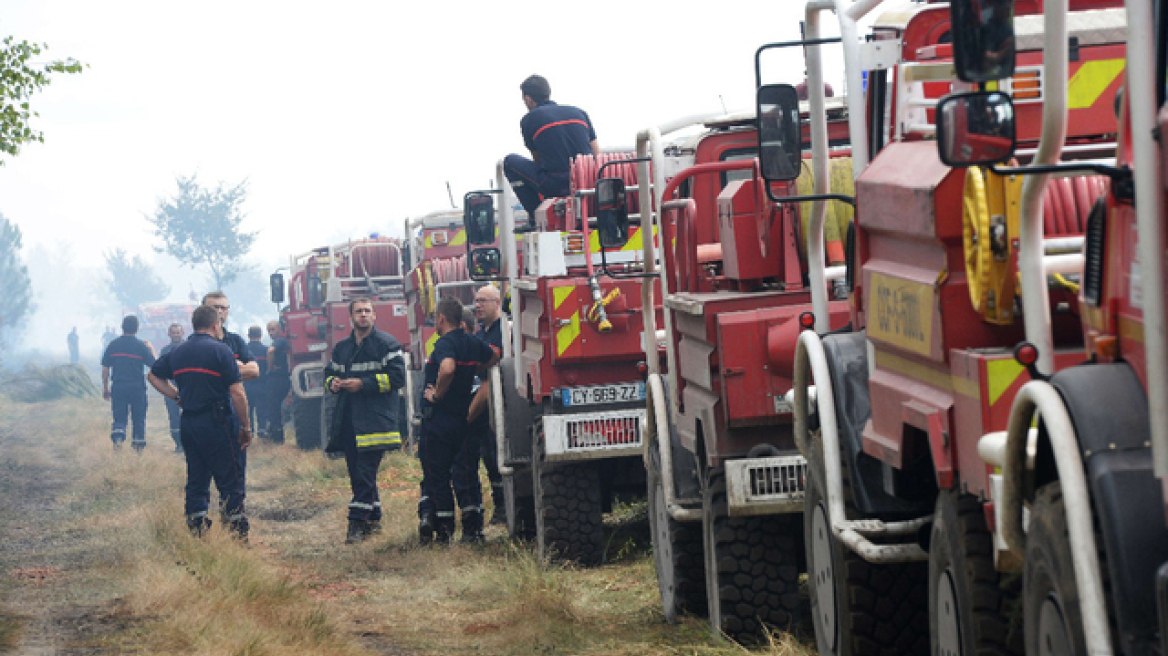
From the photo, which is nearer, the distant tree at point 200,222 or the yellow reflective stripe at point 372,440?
the yellow reflective stripe at point 372,440

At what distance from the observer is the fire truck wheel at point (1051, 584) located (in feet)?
9.42

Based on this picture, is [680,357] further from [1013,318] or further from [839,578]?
[1013,318]

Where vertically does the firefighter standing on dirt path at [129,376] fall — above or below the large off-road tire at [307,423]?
above

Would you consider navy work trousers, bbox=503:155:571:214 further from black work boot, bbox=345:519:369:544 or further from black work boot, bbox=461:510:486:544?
black work boot, bbox=345:519:369:544

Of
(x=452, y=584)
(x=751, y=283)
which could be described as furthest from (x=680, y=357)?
(x=452, y=584)

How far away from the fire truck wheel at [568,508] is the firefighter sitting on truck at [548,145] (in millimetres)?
2227

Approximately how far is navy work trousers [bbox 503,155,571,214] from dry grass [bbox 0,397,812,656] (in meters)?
2.35

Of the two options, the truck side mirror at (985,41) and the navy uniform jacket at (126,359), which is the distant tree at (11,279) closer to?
the navy uniform jacket at (126,359)

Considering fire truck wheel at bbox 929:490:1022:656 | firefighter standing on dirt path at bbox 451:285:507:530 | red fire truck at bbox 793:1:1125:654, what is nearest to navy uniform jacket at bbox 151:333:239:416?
firefighter standing on dirt path at bbox 451:285:507:530

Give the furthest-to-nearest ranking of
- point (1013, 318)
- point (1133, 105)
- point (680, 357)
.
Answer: point (680, 357) < point (1013, 318) < point (1133, 105)

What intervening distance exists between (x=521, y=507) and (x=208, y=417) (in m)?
2.20

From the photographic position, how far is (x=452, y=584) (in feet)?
30.9

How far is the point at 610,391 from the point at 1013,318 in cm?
554

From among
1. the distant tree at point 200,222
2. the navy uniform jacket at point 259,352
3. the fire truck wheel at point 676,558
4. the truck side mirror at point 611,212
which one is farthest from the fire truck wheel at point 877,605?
the distant tree at point 200,222
